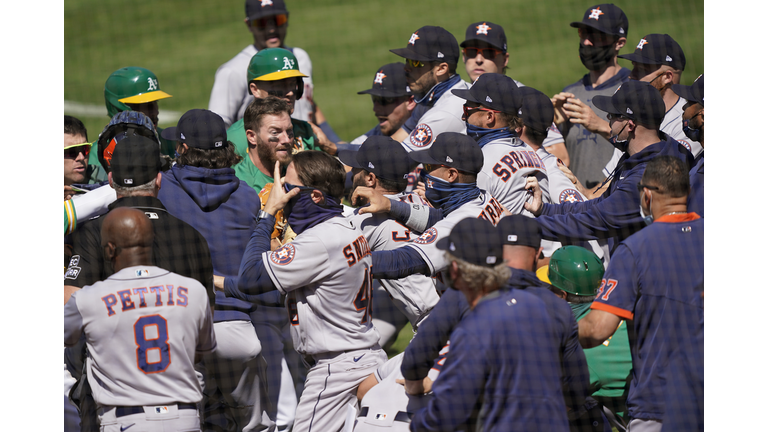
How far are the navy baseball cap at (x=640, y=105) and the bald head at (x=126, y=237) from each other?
247 centimetres

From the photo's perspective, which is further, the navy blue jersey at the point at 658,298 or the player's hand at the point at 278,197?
the player's hand at the point at 278,197

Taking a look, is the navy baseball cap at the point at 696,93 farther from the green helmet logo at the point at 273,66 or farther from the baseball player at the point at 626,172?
the green helmet logo at the point at 273,66

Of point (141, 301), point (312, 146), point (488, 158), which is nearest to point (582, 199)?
point (488, 158)

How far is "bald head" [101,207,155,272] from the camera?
2945 millimetres

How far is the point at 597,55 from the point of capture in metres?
5.67

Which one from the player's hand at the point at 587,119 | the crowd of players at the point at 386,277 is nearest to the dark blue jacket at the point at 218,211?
the crowd of players at the point at 386,277

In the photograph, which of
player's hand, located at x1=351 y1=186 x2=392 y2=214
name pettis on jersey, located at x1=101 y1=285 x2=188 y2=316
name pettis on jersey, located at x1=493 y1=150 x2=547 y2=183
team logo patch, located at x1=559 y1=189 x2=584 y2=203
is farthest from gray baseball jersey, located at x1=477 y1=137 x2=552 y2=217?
name pettis on jersey, located at x1=101 y1=285 x2=188 y2=316

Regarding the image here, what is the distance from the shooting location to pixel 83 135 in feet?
15.5

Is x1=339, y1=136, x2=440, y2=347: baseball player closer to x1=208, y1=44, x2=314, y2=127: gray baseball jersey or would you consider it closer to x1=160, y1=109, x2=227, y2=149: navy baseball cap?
x1=160, y1=109, x2=227, y2=149: navy baseball cap

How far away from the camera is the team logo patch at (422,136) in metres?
4.71

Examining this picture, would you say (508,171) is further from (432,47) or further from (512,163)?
(432,47)

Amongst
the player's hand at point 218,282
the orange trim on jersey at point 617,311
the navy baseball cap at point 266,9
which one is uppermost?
the navy baseball cap at point 266,9

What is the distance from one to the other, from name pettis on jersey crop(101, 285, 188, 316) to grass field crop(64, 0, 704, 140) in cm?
832

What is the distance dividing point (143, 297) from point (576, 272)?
6.35ft
